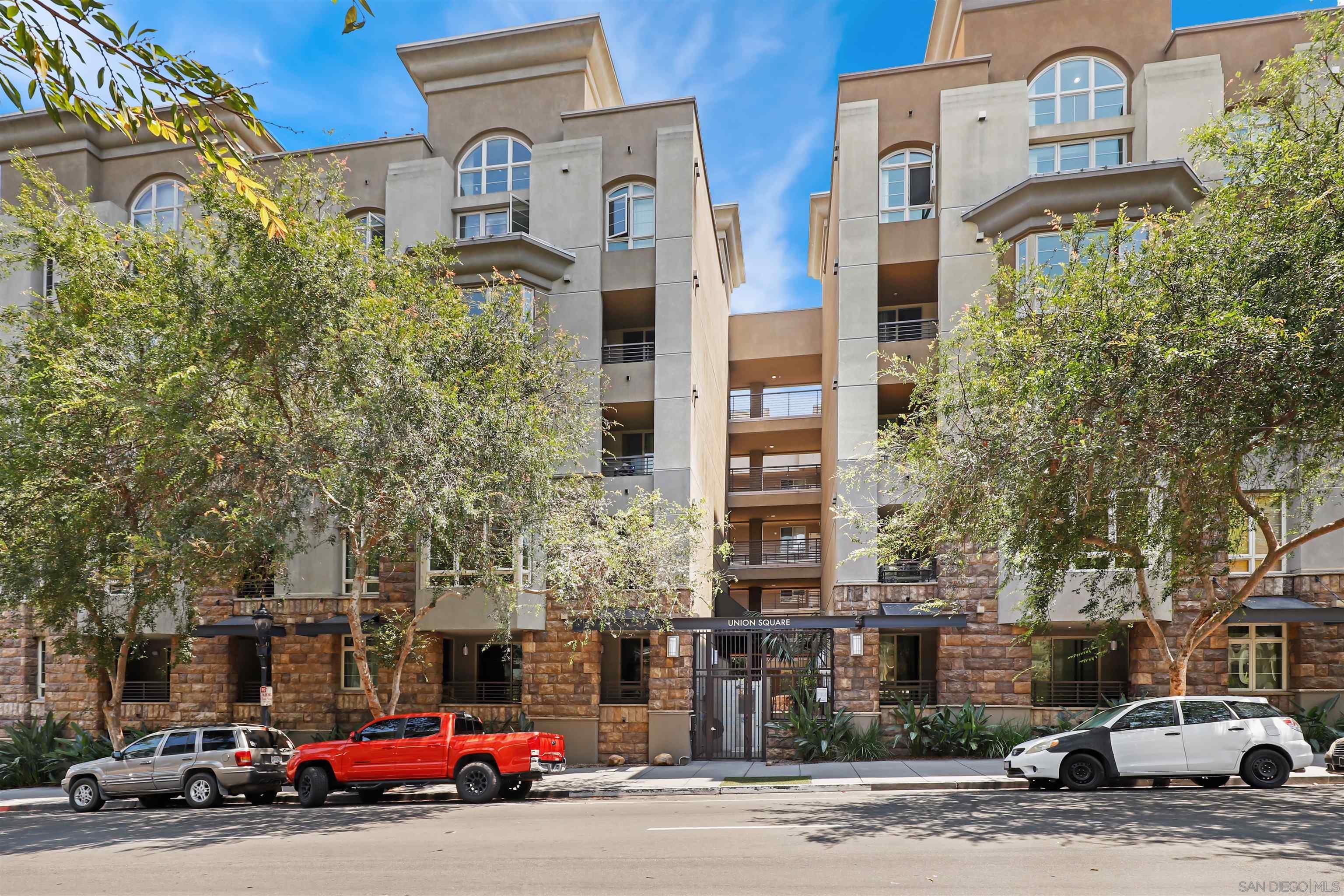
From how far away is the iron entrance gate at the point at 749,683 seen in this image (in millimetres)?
21094

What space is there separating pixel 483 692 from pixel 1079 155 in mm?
20231

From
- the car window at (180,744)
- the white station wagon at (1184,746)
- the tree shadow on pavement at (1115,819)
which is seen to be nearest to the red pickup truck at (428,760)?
the car window at (180,744)

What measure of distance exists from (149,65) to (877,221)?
21024 millimetres

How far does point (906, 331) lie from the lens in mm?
26359

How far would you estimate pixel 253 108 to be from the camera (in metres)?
4.46

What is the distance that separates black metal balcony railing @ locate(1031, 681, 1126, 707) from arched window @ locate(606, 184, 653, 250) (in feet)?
48.2

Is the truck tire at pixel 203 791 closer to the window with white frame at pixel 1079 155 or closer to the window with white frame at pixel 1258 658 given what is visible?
the window with white frame at pixel 1258 658

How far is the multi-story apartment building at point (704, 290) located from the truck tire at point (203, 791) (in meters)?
5.64

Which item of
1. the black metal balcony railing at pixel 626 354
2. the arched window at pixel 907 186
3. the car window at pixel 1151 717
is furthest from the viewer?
the black metal balcony railing at pixel 626 354

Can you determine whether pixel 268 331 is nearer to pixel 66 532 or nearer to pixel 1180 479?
pixel 66 532

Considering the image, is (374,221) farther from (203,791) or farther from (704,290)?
(203,791)

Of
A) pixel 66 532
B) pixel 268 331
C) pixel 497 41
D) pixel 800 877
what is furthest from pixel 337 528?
pixel 497 41

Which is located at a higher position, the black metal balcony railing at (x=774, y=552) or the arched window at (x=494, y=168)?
the arched window at (x=494, y=168)

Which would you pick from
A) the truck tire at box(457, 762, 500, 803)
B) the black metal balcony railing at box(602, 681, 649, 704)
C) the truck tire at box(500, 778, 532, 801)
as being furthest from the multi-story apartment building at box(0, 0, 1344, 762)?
the truck tire at box(457, 762, 500, 803)
